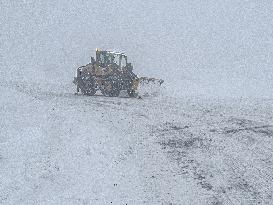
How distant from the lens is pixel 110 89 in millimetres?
22141

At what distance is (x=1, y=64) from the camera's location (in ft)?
154

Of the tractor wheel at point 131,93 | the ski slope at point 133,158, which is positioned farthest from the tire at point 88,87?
the ski slope at point 133,158

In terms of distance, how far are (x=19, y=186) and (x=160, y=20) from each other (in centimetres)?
6777

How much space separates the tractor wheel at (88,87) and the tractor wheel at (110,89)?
600 millimetres

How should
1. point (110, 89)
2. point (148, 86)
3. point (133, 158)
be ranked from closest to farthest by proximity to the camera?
1. point (133, 158)
2. point (110, 89)
3. point (148, 86)

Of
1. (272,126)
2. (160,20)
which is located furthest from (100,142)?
(160,20)

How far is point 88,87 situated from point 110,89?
50.9 inches

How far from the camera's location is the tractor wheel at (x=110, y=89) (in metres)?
22.1

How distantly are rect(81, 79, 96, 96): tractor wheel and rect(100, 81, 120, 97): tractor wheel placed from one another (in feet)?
1.97

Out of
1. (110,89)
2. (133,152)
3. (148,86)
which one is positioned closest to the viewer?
(133,152)

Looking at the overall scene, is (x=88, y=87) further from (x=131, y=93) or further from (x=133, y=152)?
(x=133, y=152)

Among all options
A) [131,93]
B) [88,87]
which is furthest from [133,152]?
[88,87]

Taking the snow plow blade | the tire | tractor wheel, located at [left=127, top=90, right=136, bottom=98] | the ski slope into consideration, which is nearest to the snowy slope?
the ski slope

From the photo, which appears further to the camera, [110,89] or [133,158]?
[110,89]
